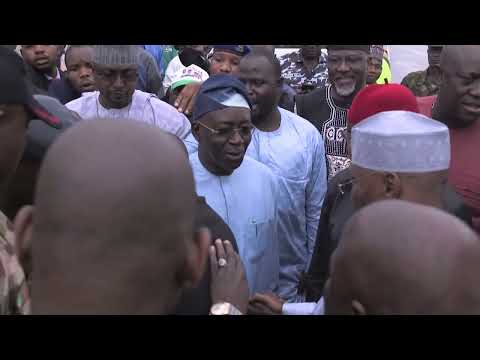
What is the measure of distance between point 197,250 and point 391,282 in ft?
1.35

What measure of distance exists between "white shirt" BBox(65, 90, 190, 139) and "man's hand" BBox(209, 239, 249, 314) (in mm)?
2370

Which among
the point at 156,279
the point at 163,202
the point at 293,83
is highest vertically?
the point at 163,202

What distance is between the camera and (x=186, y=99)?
5527mm

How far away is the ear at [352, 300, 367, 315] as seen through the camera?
176 cm

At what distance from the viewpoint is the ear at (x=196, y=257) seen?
164cm

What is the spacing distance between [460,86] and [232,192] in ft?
4.10

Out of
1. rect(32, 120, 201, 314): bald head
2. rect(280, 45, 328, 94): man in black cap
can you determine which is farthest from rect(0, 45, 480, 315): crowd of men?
rect(280, 45, 328, 94): man in black cap

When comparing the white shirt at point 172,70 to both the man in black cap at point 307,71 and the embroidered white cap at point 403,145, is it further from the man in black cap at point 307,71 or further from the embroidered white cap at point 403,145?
the embroidered white cap at point 403,145

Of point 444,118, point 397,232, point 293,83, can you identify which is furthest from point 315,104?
point 397,232

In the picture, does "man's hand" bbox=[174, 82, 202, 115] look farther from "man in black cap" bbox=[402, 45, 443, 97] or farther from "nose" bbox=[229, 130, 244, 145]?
"man in black cap" bbox=[402, 45, 443, 97]

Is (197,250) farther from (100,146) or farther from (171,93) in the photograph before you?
(171,93)

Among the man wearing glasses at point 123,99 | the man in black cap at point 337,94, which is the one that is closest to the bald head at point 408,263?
the man wearing glasses at point 123,99

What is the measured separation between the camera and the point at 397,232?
1744 millimetres
